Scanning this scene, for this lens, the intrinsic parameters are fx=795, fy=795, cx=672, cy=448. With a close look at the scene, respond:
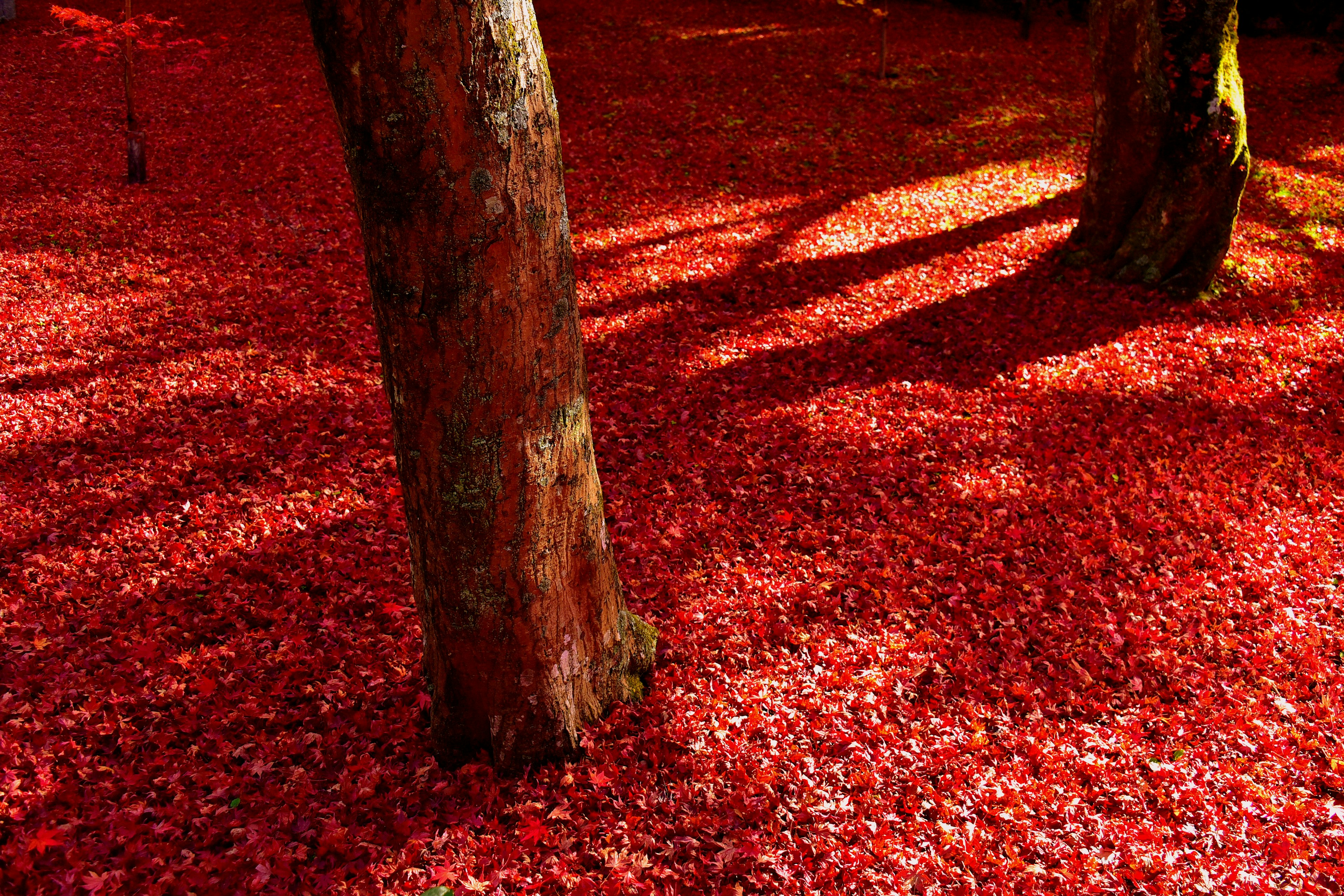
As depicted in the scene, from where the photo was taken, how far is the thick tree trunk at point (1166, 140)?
7.84 m

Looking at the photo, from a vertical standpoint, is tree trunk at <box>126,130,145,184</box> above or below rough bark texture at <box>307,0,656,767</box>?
→ above

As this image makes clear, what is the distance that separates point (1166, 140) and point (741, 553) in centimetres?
655

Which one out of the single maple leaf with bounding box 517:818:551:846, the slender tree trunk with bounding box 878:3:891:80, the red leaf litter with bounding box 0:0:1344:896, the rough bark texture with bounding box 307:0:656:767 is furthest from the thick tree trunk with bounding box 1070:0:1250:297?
the single maple leaf with bounding box 517:818:551:846

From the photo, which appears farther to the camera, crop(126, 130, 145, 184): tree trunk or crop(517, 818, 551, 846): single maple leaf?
crop(126, 130, 145, 184): tree trunk

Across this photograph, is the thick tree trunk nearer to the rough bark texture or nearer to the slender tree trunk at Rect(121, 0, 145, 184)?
the rough bark texture

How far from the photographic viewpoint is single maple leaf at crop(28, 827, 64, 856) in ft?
11.2

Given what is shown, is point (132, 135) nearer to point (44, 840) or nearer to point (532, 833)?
point (44, 840)

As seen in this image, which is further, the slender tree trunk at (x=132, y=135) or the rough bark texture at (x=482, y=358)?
the slender tree trunk at (x=132, y=135)

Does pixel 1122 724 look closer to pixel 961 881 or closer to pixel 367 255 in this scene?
pixel 961 881

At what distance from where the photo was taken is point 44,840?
3449mm

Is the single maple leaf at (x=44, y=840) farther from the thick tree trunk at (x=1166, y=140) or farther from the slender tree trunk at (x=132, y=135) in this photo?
the slender tree trunk at (x=132, y=135)

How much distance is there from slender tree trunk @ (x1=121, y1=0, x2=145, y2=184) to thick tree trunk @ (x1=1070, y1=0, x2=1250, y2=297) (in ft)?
38.8

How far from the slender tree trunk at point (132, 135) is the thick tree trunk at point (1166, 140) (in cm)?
1182

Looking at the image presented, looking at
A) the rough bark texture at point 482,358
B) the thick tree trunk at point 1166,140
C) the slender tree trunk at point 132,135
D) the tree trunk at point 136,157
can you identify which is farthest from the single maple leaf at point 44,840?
the tree trunk at point 136,157
